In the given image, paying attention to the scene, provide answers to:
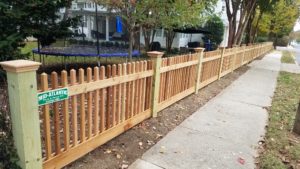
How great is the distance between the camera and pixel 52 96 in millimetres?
2643

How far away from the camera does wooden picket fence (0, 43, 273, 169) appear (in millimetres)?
2873

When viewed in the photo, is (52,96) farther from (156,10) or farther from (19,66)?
(156,10)

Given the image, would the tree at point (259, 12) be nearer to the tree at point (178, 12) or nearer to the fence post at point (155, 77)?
the tree at point (178, 12)

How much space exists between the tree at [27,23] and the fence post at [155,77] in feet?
10.2

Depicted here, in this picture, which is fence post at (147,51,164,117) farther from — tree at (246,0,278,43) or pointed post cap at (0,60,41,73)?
tree at (246,0,278,43)

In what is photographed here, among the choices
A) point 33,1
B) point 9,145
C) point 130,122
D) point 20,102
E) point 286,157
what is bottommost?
point 286,157

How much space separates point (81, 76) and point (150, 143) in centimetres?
159

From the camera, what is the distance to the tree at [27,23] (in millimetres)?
5402

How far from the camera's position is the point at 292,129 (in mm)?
4727

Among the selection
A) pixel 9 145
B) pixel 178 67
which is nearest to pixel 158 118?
pixel 178 67

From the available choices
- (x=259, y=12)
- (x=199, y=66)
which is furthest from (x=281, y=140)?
(x=259, y=12)

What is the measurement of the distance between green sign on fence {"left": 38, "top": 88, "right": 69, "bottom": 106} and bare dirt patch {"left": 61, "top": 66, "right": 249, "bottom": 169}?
923 mm

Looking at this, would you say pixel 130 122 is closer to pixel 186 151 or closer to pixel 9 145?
pixel 186 151

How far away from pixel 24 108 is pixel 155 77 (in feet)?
8.56
